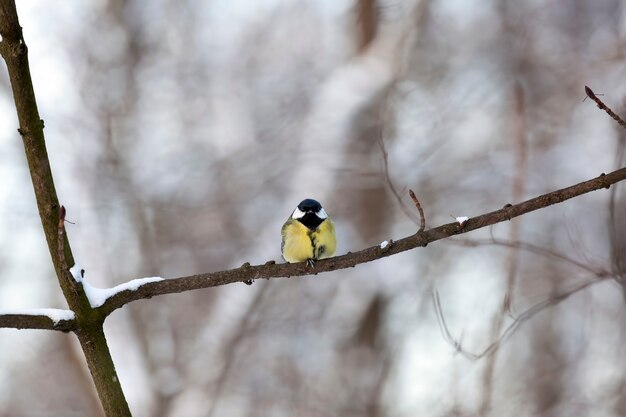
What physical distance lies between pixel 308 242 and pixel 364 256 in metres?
1.19

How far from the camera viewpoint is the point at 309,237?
11.2 feet

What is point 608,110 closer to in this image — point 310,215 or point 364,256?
point 364,256

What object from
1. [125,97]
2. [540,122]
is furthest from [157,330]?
[540,122]

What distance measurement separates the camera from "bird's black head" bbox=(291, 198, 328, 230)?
3.52m

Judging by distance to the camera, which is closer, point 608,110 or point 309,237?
point 608,110

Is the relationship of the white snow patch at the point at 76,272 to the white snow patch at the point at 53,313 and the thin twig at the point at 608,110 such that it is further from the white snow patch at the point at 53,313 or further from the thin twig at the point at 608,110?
the thin twig at the point at 608,110

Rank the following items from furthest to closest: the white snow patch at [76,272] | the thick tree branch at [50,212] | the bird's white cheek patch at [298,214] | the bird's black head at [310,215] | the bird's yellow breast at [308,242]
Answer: the bird's white cheek patch at [298,214], the bird's black head at [310,215], the bird's yellow breast at [308,242], the white snow patch at [76,272], the thick tree branch at [50,212]

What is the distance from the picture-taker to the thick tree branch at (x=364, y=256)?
1.88 m

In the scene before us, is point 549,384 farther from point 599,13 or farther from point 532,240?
point 599,13

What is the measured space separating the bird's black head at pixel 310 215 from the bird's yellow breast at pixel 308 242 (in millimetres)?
24

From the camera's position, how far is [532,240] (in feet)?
21.0

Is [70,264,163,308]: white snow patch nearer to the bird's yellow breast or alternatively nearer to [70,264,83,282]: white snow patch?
[70,264,83,282]: white snow patch

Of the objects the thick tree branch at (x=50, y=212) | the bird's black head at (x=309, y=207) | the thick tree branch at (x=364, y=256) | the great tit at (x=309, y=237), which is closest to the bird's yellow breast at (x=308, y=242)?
the great tit at (x=309, y=237)

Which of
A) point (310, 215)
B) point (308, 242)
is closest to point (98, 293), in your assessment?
point (308, 242)
